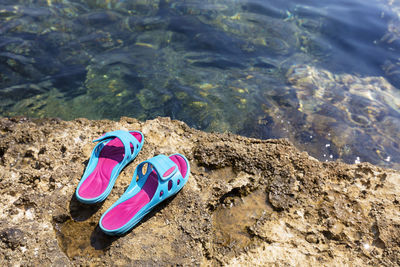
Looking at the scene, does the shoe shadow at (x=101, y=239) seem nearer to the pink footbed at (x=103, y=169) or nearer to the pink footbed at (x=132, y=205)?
the pink footbed at (x=132, y=205)

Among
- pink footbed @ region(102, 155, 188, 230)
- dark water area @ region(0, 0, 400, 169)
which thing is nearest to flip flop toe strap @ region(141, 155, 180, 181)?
pink footbed @ region(102, 155, 188, 230)

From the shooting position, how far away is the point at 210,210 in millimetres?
2982

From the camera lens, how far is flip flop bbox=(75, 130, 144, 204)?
290cm

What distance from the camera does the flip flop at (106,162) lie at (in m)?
2.90

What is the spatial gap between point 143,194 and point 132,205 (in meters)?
0.17

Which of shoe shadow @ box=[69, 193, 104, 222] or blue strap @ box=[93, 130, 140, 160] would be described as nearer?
shoe shadow @ box=[69, 193, 104, 222]

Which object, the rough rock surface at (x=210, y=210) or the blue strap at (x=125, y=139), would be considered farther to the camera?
the blue strap at (x=125, y=139)

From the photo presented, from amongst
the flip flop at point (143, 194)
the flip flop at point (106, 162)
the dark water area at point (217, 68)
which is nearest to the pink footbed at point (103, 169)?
the flip flop at point (106, 162)

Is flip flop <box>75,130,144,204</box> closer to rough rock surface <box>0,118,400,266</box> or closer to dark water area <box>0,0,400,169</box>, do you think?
rough rock surface <box>0,118,400,266</box>

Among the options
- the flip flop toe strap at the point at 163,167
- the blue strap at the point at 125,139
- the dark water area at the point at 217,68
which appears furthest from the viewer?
the dark water area at the point at 217,68

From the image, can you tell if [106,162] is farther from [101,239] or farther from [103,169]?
[101,239]

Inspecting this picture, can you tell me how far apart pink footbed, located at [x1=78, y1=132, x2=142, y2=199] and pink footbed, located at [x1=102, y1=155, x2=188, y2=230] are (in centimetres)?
29

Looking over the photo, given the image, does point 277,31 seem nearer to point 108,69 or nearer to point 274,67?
point 274,67

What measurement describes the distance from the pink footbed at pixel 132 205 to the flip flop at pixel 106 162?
0.77 feet
